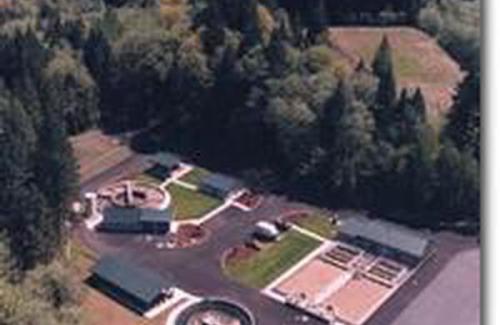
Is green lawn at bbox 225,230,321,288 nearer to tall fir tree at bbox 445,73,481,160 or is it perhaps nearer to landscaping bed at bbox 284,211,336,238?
landscaping bed at bbox 284,211,336,238

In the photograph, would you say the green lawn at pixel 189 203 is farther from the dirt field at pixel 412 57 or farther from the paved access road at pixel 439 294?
the dirt field at pixel 412 57

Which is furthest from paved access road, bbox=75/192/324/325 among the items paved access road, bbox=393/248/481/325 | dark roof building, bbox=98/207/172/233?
paved access road, bbox=393/248/481/325

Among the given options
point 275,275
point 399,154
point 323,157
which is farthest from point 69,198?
point 399,154

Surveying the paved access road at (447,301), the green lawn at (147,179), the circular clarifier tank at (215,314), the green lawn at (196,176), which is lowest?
the paved access road at (447,301)

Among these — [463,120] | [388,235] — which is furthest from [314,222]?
[463,120]

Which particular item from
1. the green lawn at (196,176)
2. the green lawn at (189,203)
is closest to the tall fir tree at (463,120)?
the green lawn at (189,203)

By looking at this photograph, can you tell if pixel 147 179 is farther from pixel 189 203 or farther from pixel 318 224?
pixel 318 224

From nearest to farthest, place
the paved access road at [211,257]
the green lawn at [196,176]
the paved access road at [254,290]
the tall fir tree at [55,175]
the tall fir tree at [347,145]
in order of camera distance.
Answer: the paved access road at [254,290], the paved access road at [211,257], the tall fir tree at [55,175], the tall fir tree at [347,145], the green lawn at [196,176]
